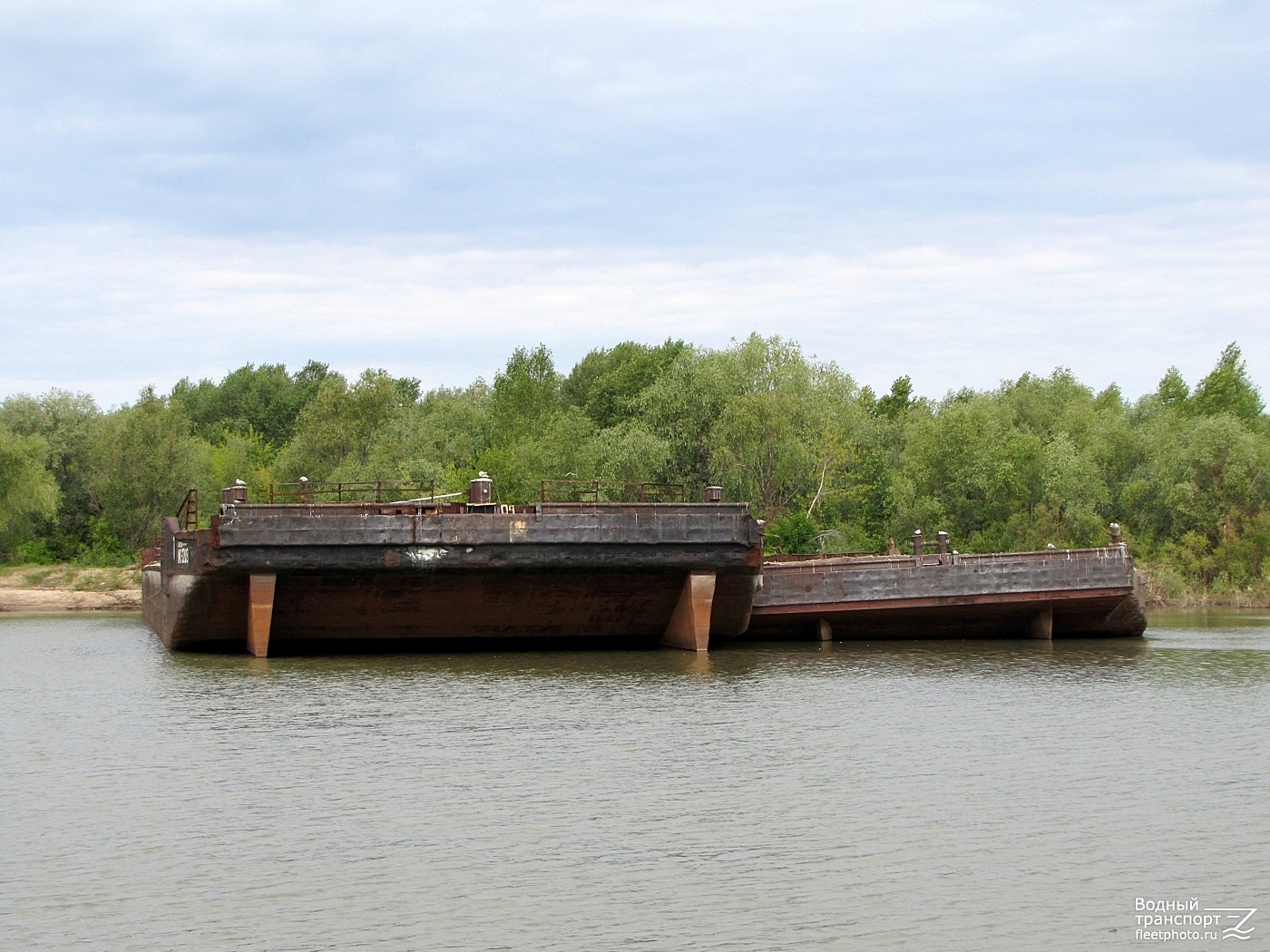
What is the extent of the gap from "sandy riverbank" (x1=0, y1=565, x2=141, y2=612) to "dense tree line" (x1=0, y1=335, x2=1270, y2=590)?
9.40ft

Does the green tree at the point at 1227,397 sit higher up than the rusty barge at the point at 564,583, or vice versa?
Answer: the green tree at the point at 1227,397

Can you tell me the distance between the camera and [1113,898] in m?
12.6

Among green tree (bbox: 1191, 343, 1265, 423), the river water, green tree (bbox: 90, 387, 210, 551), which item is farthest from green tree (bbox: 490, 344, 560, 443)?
the river water

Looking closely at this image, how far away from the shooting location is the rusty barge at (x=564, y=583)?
29.5m

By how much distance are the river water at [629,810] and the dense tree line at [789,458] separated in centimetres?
3078

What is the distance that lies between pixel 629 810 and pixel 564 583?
50.4 feet

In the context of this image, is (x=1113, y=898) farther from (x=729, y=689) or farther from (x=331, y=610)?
(x=331, y=610)

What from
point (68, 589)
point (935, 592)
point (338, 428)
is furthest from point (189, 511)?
point (338, 428)

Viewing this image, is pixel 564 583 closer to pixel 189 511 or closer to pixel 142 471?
pixel 189 511

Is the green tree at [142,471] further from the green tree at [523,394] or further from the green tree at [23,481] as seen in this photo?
the green tree at [523,394]

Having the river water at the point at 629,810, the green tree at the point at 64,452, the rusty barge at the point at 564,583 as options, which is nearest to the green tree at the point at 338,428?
the green tree at the point at 64,452

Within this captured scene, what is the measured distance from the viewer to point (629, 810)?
16.2m

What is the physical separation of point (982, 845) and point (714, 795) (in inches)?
143

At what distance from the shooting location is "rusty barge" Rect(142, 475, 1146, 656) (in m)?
29.5
